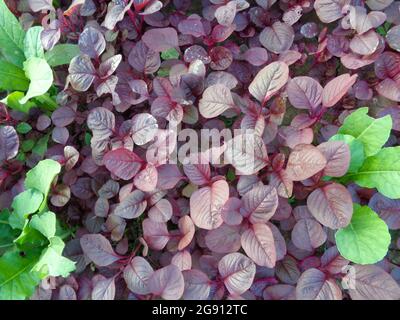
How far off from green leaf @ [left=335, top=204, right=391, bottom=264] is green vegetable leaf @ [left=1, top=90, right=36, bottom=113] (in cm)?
82

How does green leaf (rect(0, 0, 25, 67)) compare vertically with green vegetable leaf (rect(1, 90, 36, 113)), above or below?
above

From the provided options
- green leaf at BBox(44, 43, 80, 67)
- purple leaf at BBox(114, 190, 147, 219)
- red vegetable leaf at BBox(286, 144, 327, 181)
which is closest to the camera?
red vegetable leaf at BBox(286, 144, 327, 181)

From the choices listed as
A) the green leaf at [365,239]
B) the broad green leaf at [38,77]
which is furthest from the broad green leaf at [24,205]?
the green leaf at [365,239]

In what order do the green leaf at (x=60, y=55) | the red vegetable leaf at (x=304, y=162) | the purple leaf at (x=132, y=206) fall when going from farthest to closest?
the green leaf at (x=60, y=55), the purple leaf at (x=132, y=206), the red vegetable leaf at (x=304, y=162)

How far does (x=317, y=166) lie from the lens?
91cm

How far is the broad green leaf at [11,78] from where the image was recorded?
1.10 m

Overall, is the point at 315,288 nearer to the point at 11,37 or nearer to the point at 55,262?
the point at 55,262

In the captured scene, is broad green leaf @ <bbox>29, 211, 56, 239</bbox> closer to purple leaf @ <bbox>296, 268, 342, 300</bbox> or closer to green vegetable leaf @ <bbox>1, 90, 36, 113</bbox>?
green vegetable leaf @ <bbox>1, 90, 36, 113</bbox>

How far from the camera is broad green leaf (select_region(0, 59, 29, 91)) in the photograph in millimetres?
1104

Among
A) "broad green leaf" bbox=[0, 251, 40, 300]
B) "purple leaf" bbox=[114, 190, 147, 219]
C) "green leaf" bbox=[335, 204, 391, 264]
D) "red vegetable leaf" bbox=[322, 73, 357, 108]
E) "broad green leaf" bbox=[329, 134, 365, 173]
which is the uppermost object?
"red vegetable leaf" bbox=[322, 73, 357, 108]

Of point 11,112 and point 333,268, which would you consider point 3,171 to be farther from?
point 333,268

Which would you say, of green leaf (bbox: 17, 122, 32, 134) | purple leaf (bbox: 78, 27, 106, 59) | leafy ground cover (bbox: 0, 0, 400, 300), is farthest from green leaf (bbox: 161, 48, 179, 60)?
green leaf (bbox: 17, 122, 32, 134)

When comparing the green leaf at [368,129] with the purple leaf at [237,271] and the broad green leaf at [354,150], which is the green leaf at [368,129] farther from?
the purple leaf at [237,271]

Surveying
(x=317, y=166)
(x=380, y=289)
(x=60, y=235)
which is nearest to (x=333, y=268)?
(x=380, y=289)
